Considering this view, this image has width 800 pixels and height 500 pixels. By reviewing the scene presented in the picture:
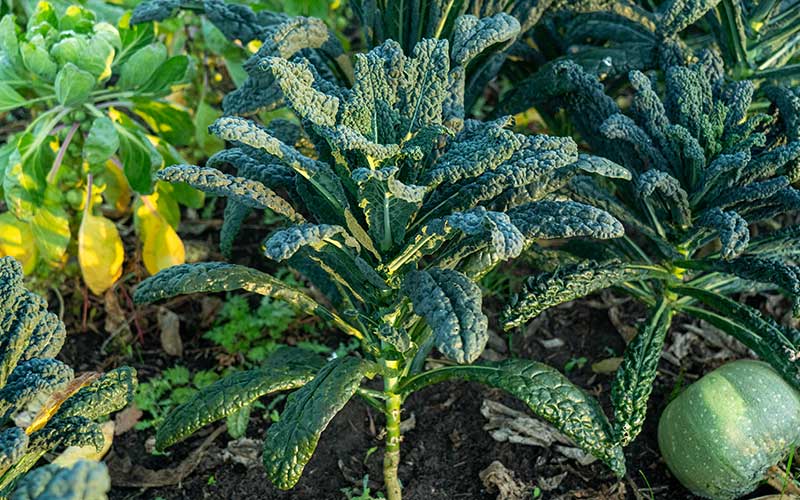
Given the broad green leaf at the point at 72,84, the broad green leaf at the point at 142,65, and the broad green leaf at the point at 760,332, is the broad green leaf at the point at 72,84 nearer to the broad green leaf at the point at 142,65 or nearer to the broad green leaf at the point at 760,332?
the broad green leaf at the point at 142,65

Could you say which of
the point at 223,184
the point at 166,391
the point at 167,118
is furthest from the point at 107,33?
the point at 166,391

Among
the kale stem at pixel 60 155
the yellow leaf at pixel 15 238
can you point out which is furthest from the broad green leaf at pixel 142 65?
the yellow leaf at pixel 15 238

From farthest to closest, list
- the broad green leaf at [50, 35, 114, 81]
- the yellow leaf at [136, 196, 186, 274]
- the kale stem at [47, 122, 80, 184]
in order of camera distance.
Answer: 1. the yellow leaf at [136, 196, 186, 274]
2. the kale stem at [47, 122, 80, 184]
3. the broad green leaf at [50, 35, 114, 81]

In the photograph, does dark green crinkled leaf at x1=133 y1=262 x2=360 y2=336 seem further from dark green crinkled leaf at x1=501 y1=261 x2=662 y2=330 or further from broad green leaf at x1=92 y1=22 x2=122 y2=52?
broad green leaf at x1=92 y1=22 x2=122 y2=52

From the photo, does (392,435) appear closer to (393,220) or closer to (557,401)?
(557,401)

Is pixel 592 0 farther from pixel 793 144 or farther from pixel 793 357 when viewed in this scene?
pixel 793 357

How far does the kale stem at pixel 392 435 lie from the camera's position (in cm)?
261

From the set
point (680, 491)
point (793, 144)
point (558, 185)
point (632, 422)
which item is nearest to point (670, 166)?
point (793, 144)

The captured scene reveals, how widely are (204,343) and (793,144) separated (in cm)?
234

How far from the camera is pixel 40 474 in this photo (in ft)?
5.32

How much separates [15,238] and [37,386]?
1471 mm

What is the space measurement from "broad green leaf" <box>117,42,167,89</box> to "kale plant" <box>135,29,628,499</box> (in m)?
0.80

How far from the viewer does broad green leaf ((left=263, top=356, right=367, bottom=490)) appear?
2.23 metres

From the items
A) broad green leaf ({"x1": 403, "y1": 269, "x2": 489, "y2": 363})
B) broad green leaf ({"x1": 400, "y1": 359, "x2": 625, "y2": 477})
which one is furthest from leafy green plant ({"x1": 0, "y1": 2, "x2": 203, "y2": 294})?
broad green leaf ({"x1": 400, "y1": 359, "x2": 625, "y2": 477})
